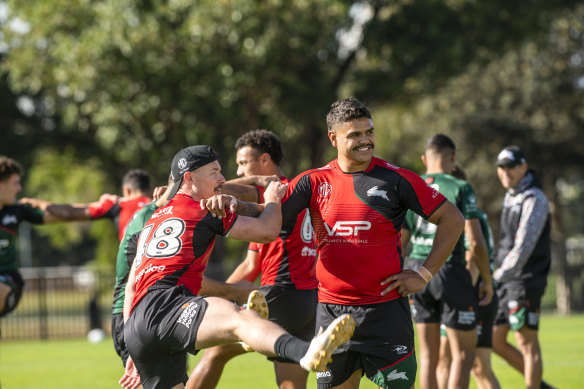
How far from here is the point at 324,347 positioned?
457 cm

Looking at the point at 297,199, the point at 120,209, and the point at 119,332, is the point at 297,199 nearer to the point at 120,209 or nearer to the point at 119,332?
the point at 119,332

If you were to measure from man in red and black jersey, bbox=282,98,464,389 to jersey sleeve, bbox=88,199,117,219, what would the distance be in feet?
12.9

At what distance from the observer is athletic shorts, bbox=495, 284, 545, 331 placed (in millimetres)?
9328

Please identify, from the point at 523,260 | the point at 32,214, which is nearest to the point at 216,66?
the point at 32,214

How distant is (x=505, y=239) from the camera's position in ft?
32.0

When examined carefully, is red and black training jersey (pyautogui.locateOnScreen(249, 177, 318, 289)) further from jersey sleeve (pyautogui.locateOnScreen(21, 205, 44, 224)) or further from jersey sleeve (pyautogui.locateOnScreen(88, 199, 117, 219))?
jersey sleeve (pyautogui.locateOnScreen(21, 205, 44, 224))

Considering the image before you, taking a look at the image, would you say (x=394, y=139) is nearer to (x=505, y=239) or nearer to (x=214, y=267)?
(x=214, y=267)

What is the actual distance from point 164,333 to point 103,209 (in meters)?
4.04

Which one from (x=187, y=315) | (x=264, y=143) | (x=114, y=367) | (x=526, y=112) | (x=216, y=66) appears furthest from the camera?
(x=526, y=112)

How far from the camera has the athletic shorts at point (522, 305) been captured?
30.6 feet

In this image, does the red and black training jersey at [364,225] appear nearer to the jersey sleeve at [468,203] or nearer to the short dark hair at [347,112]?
the short dark hair at [347,112]

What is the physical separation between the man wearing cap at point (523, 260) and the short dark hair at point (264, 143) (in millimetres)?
3001

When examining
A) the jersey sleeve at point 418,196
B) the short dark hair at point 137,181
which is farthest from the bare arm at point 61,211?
the jersey sleeve at point 418,196

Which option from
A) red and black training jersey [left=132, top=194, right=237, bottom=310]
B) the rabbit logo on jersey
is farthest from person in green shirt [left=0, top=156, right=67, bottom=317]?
red and black training jersey [left=132, top=194, right=237, bottom=310]
